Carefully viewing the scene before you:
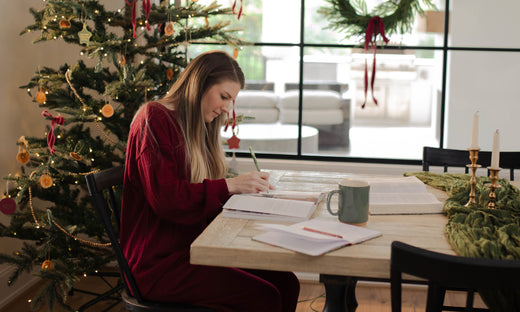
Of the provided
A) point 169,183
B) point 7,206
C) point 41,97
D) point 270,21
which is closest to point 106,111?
point 41,97

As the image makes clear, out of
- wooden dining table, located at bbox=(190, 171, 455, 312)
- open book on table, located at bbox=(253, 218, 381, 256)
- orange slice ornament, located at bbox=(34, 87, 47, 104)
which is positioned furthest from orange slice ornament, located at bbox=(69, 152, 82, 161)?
open book on table, located at bbox=(253, 218, 381, 256)

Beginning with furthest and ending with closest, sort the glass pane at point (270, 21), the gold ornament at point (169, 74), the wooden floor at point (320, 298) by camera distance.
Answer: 1. the glass pane at point (270, 21)
2. the wooden floor at point (320, 298)
3. the gold ornament at point (169, 74)

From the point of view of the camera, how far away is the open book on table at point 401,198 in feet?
5.06

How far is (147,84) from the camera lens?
2.26 m

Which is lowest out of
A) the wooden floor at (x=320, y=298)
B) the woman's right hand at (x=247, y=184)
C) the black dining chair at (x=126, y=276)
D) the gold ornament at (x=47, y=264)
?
the wooden floor at (x=320, y=298)

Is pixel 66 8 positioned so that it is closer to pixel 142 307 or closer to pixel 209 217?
pixel 209 217

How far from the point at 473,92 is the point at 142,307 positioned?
2.21 m

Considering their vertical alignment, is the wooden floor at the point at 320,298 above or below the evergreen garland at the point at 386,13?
below

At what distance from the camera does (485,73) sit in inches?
116

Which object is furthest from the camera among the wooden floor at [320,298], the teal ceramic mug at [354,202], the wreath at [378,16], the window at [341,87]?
the window at [341,87]

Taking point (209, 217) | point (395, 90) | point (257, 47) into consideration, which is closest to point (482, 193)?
point (209, 217)

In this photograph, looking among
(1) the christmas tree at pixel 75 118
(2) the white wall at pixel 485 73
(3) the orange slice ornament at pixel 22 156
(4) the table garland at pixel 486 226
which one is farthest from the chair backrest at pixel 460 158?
(3) the orange slice ornament at pixel 22 156

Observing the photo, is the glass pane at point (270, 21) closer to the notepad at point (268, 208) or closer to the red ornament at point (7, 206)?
the red ornament at point (7, 206)

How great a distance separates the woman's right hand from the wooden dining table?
0.56 ft
